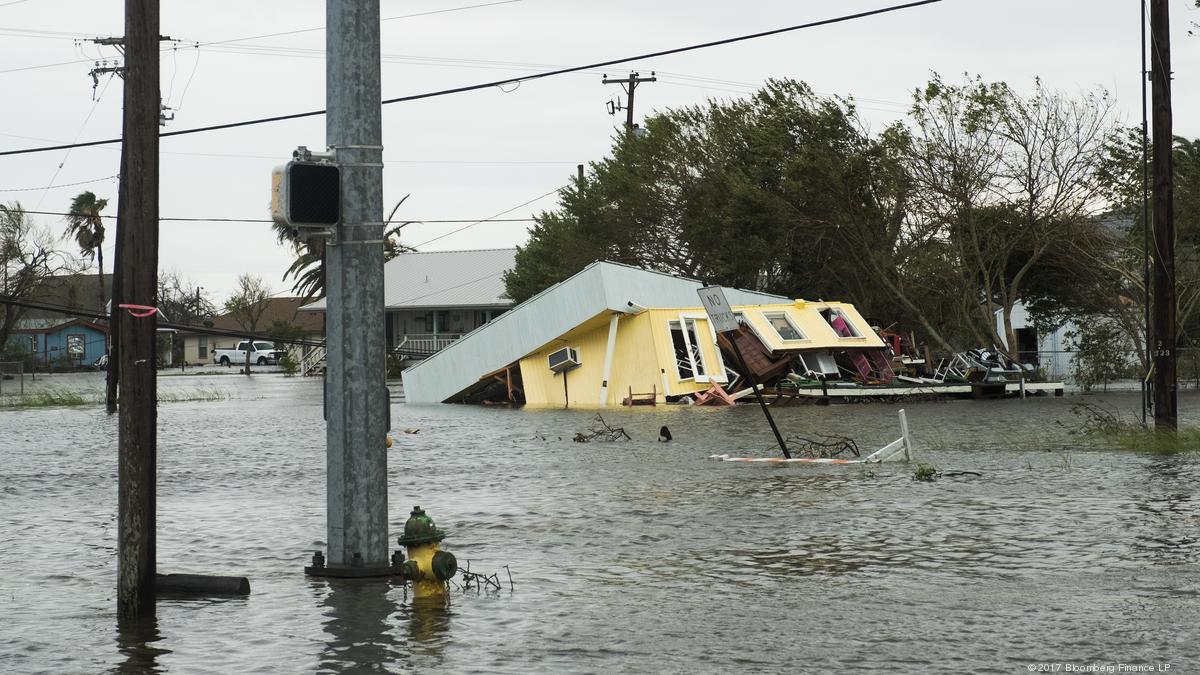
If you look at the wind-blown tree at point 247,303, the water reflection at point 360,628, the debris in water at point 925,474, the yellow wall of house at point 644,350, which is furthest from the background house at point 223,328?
the water reflection at point 360,628

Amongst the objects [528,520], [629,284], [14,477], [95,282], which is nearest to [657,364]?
[629,284]

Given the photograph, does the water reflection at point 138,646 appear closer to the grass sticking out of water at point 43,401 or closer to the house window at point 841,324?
the house window at point 841,324

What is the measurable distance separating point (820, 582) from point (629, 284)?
2850cm

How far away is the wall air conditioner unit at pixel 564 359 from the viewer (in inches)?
1505

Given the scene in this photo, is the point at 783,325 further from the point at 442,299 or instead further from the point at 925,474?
the point at 442,299

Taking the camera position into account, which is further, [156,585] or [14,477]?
[14,477]

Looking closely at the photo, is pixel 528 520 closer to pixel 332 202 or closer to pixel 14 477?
pixel 332 202

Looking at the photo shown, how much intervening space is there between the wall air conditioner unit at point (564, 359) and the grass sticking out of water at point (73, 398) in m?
11.7

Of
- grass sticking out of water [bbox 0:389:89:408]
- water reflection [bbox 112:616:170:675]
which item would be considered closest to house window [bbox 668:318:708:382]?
grass sticking out of water [bbox 0:389:89:408]

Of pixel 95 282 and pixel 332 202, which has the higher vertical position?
pixel 95 282

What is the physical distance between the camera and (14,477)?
18031 millimetres

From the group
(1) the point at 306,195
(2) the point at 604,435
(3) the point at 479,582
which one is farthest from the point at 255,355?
(3) the point at 479,582

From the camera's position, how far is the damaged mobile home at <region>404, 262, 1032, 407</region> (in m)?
37.0

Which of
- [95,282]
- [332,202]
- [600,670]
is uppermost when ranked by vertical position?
[95,282]
